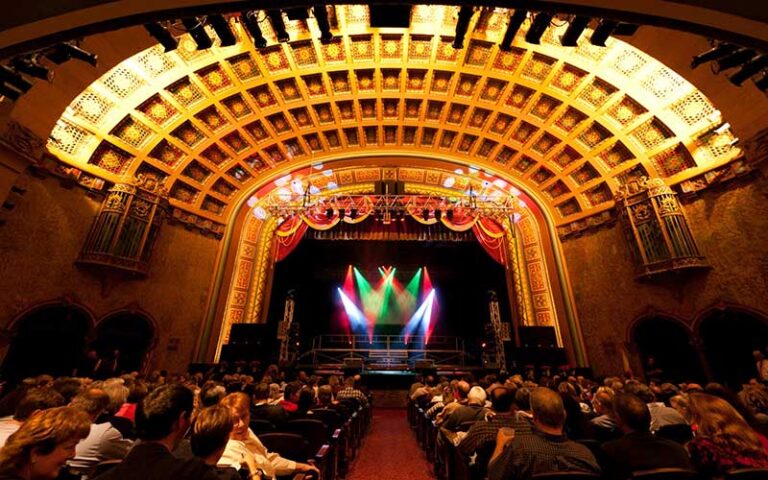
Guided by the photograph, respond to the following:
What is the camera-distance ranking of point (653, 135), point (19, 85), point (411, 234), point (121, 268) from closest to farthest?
1. point (19, 85)
2. point (121, 268)
3. point (653, 135)
4. point (411, 234)

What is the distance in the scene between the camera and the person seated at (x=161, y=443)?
4.22ft

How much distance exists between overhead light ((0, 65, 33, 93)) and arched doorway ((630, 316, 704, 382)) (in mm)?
14535

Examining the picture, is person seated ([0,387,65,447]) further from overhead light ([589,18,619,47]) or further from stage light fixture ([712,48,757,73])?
stage light fixture ([712,48,757,73])

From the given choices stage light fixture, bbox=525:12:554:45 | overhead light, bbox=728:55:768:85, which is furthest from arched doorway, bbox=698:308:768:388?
stage light fixture, bbox=525:12:554:45

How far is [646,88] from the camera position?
→ 8969 mm

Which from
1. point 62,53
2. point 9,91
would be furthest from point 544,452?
point 9,91

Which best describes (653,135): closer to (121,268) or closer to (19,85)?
(19,85)

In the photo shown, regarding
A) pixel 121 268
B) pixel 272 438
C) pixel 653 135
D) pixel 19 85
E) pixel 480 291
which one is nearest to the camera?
pixel 272 438

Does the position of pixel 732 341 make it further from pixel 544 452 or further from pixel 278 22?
pixel 278 22

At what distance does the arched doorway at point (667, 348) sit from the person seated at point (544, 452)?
9.26m

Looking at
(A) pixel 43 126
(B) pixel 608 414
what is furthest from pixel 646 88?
(A) pixel 43 126

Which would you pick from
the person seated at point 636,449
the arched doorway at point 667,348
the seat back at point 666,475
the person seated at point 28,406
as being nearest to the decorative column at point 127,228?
the person seated at point 28,406

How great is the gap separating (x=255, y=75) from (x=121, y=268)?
7.07m

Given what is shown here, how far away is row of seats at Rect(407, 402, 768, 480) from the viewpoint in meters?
1.65
